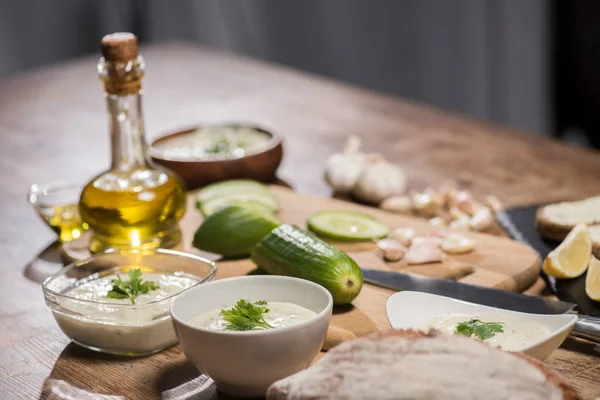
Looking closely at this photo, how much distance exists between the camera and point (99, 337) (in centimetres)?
171

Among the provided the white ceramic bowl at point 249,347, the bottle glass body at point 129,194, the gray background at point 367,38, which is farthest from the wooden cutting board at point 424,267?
the gray background at point 367,38

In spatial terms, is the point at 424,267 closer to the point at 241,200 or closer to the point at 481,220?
the point at 481,220

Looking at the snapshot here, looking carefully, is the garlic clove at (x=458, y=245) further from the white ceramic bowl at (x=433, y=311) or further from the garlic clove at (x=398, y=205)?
the white ceramic bowl at (x=433, y=311)

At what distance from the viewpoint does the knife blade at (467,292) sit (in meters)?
1.81

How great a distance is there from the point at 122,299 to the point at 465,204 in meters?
1.08

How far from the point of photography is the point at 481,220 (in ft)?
7.84

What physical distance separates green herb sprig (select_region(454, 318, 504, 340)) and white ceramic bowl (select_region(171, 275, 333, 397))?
22 centimetres

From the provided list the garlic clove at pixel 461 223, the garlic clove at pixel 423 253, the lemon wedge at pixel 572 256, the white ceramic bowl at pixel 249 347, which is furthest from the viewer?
the garlic clove at pixel 461 223

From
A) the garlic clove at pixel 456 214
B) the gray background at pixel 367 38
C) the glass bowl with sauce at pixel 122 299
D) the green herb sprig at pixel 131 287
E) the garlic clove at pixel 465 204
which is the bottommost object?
the gray background at pixel 367 38

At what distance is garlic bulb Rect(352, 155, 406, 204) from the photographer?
2609 mm

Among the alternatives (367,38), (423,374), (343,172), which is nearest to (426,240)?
(343,172)

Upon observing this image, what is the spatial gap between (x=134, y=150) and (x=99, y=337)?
62 cm

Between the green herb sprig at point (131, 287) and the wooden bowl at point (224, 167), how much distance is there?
89 cm

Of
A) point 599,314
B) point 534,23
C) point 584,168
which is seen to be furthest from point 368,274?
point 534,23
